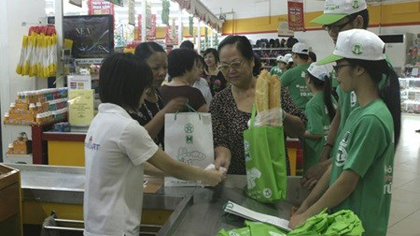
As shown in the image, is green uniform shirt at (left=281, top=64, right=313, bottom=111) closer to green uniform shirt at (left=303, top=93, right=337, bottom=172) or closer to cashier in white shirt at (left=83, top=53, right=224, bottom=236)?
green uniform shirt at (left=303, top=93, right=337, bottom=172)

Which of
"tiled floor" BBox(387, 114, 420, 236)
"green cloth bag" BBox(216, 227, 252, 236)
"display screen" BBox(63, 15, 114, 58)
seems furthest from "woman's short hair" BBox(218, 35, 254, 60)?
"display screen" BBox(63, 15, 114, 58)

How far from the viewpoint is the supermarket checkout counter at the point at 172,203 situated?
69.6 inches

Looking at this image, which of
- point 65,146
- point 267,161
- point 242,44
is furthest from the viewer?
point 65,146

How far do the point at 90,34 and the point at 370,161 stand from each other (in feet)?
12.7

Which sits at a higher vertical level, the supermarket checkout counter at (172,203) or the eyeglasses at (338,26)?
the eyeglasses at (338,26)

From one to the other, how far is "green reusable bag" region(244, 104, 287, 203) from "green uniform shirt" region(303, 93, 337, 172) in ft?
6.15

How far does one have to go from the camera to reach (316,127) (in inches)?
146

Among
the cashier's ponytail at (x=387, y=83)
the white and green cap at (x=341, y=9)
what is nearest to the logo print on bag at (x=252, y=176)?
the cashier's ponytail at (x=387, y=83)

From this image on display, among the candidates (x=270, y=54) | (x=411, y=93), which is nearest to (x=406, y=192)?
(x=411, y=93)

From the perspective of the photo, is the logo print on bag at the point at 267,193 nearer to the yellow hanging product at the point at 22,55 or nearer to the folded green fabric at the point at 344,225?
the folded green fabric at the point at 344,225

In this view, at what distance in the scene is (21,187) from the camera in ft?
7.41

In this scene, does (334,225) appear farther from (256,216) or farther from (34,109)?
(34,109)

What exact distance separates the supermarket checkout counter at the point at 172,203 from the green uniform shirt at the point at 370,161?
1.15ft

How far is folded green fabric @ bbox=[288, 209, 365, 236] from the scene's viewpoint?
1313 mm
